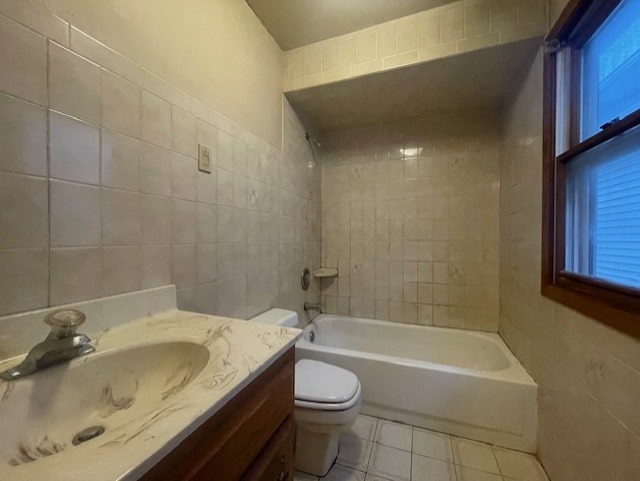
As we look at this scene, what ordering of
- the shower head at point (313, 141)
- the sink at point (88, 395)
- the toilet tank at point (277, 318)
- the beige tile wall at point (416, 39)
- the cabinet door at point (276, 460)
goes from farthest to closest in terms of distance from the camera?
the shower head at point (313, 141)
the toilet tank at point (277, 318)
the beige tile wall at point (416, 39)
the cabinet door at point (276, 460)
the sink at point (88, 395)

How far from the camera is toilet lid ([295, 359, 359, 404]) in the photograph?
44.1 inches

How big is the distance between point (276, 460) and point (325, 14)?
1959mm

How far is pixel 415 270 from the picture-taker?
7.13 ft

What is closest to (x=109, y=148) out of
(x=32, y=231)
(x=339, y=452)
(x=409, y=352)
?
(x=32, y=231)

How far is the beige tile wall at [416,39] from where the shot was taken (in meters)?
1.29

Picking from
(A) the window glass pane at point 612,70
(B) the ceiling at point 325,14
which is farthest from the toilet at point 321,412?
(B) the ceiling at point 325,14

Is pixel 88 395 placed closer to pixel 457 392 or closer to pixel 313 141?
pixel 457 392

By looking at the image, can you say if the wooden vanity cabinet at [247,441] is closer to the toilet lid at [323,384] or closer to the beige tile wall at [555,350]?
the toilet lid at [323,384]

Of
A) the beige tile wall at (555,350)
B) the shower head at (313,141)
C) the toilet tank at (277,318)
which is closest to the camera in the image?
the beige tile wall at (555,350)

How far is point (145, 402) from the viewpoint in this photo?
630mm

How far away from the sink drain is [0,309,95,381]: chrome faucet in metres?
0.15

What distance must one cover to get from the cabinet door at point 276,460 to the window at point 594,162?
95 centimetres

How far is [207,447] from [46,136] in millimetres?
796

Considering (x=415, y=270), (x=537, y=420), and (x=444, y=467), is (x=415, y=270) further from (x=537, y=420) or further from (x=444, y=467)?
(x=444, y=467)
